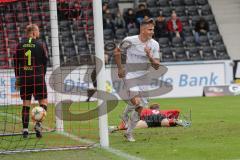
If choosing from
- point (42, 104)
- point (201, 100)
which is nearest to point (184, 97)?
point (201, 100)

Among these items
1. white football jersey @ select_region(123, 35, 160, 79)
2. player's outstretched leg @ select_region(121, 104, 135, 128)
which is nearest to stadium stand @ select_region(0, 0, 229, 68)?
player's outstretched leg @ select_region(121, 104, 135, 128)

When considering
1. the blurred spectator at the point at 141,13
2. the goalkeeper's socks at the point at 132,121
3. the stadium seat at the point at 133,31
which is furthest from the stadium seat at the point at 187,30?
the goalkeeper's socks at the point at 132,121

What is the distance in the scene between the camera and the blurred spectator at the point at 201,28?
101 feet

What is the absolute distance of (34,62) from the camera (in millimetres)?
13164

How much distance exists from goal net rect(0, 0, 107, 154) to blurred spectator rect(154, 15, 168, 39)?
9.96 feet

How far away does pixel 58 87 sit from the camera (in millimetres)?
15234

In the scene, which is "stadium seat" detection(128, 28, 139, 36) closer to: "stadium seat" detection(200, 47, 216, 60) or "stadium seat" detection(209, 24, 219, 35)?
"stadium seat" detection(200, 47, 216, 60)

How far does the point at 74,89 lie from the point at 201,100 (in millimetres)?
4513

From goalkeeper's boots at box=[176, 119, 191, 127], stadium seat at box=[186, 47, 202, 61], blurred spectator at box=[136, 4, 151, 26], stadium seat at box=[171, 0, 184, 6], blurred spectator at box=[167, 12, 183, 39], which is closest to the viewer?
goalkeeper's boots at box=[176, 119, 191, 127]

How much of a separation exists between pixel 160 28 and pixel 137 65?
18367mm

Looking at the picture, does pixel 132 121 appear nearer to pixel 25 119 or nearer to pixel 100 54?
pixel 100 54

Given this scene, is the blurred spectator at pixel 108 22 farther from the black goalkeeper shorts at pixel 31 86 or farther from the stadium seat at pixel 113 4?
the black goalkeeper shorts at pixel 31 86

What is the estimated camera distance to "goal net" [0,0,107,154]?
42.3ft

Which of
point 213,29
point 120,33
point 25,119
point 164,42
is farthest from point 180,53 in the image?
point 25,119
